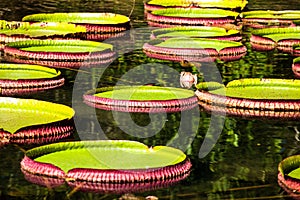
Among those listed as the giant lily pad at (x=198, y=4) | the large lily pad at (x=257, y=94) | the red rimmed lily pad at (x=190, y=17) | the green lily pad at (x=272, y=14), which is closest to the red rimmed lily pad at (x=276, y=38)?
A: the red rimmed lily pad at (x=190, y=17)

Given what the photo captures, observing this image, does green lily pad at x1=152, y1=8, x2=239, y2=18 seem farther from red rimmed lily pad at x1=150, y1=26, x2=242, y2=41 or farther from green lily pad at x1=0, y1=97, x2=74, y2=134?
green lily pad at x1=0, y1=97, x2=74, y2=134

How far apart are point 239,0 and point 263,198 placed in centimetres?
768

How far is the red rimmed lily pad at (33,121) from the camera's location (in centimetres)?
516

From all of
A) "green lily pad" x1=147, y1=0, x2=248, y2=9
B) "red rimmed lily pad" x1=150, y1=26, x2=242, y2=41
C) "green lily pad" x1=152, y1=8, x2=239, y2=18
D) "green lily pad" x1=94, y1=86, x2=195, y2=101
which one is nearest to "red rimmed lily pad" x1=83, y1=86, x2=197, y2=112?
"green lily pad" x1=94, y1=86, x2=195, y2=101

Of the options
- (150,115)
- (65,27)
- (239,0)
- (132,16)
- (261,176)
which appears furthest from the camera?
(239,0)

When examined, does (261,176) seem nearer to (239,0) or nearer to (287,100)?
(287,100)

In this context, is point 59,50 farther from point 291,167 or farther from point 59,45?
point 291,167

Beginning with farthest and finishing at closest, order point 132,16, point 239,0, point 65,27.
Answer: point 239,0, point 132,16, point 65,27

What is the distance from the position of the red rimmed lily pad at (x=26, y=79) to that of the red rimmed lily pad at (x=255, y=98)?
1.13 metres

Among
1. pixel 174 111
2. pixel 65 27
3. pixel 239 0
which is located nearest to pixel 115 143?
pixel 174 111

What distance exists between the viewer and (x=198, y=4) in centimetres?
1160

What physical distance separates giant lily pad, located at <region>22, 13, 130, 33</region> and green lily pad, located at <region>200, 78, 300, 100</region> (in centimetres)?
312

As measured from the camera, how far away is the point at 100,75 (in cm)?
723

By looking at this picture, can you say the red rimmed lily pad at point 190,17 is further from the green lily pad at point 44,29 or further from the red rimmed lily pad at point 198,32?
the green lily pad at point 44,29
